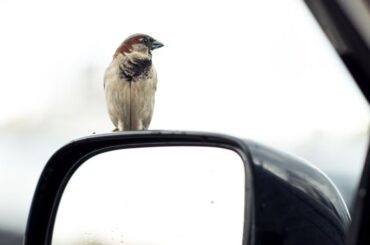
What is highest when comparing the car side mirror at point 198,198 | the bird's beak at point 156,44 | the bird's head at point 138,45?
the bird's head at point 138,45

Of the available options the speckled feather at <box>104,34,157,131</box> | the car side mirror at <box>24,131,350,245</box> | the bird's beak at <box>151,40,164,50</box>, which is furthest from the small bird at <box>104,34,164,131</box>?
the car side mirror at <box>24,131,350,245</box>

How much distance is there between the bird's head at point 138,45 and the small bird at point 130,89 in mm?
21

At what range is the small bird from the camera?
4.21 metres

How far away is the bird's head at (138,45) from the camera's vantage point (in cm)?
444

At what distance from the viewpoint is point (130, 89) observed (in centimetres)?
425

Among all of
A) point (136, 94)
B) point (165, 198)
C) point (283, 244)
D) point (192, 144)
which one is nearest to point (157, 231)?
point (165, 198)

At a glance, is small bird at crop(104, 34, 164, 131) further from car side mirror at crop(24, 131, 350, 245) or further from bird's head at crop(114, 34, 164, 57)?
car side mirror at crop(24, 131, 350, 245)

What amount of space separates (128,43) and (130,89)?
39 centimetres

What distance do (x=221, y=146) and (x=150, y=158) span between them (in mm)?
420

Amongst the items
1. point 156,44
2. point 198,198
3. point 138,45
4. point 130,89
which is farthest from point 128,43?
point 198,198

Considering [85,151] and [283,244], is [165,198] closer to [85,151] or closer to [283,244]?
[85,151]

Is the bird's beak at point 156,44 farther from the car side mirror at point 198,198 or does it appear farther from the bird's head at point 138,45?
the car side mirror at point 198,198

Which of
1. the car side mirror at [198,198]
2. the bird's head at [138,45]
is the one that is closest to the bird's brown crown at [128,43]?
the bird's head at [138,45]

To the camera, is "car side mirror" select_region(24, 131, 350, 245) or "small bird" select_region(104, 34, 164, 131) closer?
"car side mirror" select_region(24, 131, 350, 245)
